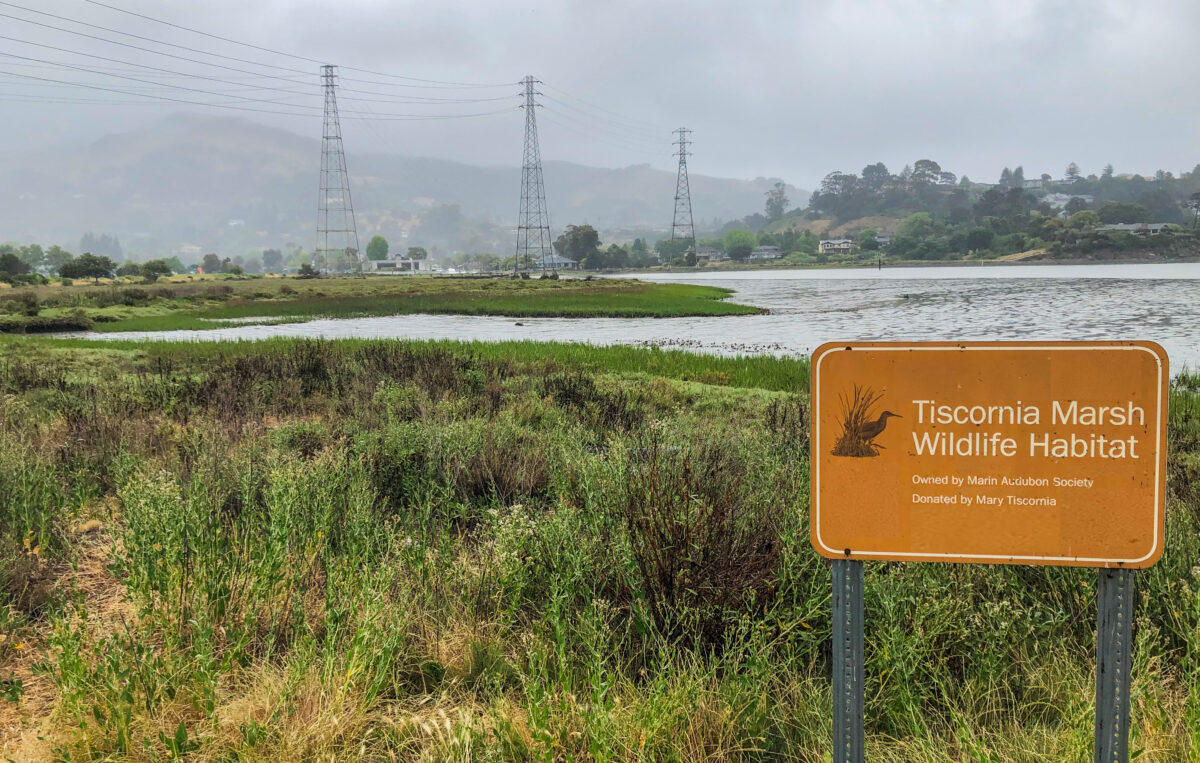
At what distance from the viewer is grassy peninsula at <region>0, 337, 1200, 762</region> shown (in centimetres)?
338

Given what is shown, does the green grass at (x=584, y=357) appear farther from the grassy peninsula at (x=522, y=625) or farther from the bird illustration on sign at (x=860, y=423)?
the bird illustration on sign at (x=860, y=423)

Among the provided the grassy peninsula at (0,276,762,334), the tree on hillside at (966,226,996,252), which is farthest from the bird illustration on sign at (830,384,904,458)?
the tree on hillside at (966,226,996,252)

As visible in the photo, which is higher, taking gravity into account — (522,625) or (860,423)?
(860,423)

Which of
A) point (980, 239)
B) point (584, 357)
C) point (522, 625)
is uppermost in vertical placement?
point (980, 239)

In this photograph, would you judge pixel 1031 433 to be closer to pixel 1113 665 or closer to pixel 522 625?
pixel 1113 665

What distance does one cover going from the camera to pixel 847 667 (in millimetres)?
2693

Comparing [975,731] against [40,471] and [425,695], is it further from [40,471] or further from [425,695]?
[40,471]

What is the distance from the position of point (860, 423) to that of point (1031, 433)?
19.4 inches

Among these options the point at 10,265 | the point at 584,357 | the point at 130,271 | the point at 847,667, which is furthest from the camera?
the point at 130,271

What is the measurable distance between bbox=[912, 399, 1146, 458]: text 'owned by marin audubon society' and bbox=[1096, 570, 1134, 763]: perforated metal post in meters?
0.40

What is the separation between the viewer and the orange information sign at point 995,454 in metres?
2.46

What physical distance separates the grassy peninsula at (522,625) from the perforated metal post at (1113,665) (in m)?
0.55

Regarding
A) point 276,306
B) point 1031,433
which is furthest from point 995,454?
point 276,306

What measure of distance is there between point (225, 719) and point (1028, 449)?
3.25 metres
